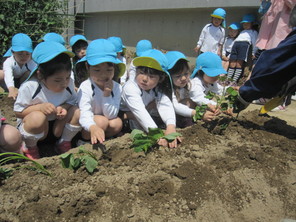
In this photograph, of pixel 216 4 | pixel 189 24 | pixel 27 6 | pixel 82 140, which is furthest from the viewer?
pixel 189 24

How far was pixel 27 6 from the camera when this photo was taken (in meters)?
5.65

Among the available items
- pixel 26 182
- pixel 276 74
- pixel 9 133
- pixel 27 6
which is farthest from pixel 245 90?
pixel 27 6

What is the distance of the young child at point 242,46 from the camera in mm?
6254

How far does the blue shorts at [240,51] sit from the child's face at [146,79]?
399 cm

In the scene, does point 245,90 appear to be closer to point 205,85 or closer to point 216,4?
point 205,85

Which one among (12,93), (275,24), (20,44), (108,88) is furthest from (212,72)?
(20,44)

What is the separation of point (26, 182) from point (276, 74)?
7.38 feet

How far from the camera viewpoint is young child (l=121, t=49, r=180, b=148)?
9.41ft

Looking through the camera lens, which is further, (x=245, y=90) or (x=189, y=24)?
(x=189, y=24)

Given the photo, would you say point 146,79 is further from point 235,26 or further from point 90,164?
point 235,26

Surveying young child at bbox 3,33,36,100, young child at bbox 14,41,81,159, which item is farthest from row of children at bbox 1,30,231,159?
young child at bbox 3,33,36,100

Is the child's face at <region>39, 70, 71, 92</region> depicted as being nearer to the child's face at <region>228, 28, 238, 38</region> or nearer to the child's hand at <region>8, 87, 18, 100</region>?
the child's hand at <region>8, 87, 18, 100</region>

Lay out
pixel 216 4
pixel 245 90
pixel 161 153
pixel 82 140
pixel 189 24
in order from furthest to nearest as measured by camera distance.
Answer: pixel 189 24
pixel 216 4
pixel 82 140
pixel 245 90
pixel 161 153

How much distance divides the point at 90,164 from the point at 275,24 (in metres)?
4.35
